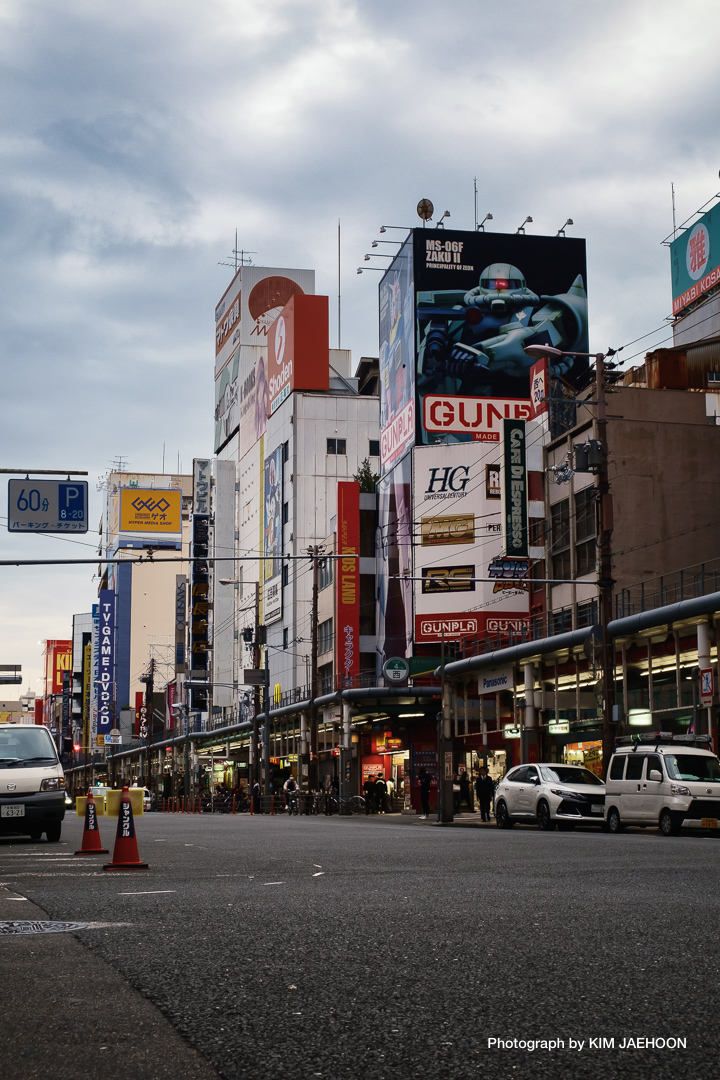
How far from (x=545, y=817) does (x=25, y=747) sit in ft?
42.2

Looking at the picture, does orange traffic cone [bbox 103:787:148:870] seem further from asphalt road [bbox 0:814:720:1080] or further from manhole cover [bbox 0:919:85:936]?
manhole cover [bbox 0:919:85:936]

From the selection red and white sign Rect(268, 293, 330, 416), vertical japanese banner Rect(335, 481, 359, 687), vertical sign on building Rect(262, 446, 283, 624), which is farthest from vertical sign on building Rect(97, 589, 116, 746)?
vertical japanese banner Rect(335, 481, 359, 687)

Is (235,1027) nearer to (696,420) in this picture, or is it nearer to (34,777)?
(34,777)

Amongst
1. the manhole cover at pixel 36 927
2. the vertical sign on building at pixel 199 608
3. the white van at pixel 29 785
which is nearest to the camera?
the manhole cover at pixel 36 927

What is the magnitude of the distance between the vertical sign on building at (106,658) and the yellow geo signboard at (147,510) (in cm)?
2762

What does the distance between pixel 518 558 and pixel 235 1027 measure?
46444mm

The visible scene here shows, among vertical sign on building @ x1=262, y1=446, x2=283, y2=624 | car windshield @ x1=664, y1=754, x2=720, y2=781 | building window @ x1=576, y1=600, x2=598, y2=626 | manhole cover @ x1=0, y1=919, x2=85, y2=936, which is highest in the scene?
vertical sign on building @ x1=262, y1=446, x2=283, y2=624

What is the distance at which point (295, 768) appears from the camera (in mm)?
81000

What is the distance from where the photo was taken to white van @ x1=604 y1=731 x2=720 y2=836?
24.1m

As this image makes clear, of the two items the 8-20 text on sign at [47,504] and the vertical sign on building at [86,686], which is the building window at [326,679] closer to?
the 8-20 text on sign at [47,504]

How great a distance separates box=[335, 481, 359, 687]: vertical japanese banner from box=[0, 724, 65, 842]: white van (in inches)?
1916

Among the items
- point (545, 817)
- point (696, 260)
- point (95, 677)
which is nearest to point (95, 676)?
point (95, 677)

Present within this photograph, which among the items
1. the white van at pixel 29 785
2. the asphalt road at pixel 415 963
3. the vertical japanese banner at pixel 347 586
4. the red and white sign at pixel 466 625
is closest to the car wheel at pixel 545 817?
the white van at pixel 29 785

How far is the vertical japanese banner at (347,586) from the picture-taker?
231 ft
